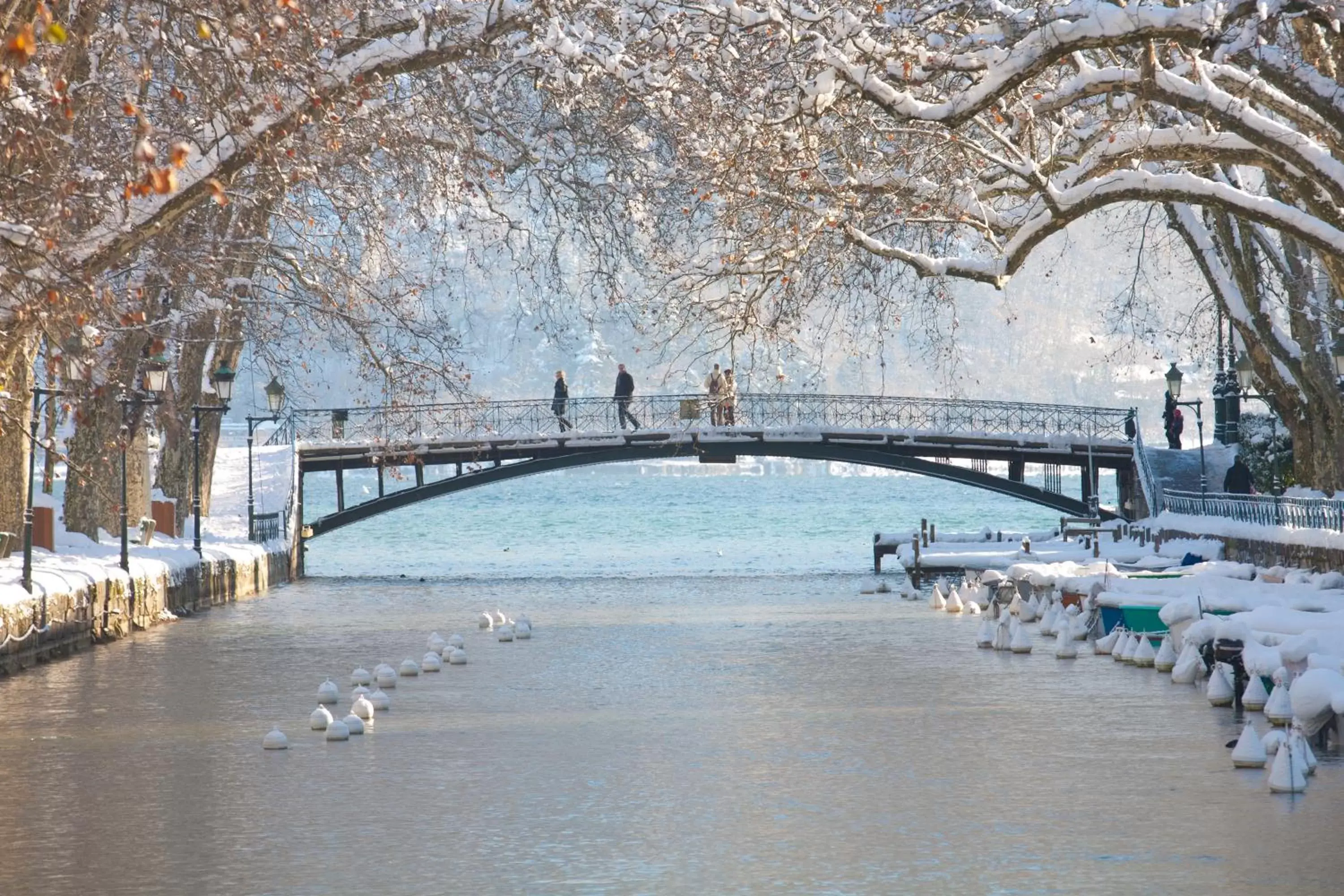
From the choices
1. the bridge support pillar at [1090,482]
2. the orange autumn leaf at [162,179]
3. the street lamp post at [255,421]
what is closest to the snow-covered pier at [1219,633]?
the orange autumn leaf at [162,179]

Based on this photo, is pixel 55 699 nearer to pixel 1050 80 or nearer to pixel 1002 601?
pixel 1050 80

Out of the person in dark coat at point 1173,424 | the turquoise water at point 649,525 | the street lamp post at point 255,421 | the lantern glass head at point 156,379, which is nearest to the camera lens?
the lantern glass head at point 156,379

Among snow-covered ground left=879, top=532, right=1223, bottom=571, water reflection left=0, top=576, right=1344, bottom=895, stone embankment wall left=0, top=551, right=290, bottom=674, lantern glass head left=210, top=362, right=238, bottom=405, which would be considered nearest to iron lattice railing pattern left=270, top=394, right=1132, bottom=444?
snow-covered ground left=879, top=532, right=1223, bottom=571

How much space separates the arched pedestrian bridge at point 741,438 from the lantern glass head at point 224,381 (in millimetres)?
11171

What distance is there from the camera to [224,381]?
108 ft

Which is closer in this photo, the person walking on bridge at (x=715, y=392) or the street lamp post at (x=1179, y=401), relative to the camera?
the person walking on bridge at (x=715, y=392)

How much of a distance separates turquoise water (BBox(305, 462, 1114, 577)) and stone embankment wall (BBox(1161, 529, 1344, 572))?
17886 mm

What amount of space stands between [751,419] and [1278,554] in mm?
22535

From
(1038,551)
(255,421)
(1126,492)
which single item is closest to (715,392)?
(1038,551)

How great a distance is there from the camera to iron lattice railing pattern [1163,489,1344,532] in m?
23.3

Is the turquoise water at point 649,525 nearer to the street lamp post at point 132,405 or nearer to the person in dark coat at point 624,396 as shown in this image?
the person in dark coat at point 624,396

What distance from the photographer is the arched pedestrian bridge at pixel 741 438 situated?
46.4 meters

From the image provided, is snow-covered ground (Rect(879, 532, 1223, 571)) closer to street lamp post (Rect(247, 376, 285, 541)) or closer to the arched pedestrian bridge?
the arched pedestrian bridge

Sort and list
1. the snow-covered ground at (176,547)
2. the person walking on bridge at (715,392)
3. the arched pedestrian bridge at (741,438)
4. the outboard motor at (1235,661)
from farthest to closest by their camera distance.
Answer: the arched pedestrian bridge at (741,438)
the person walking on bridge at (715,392)
the snow-covered ground at (176,547)
the outboard motor at (1235,661)
